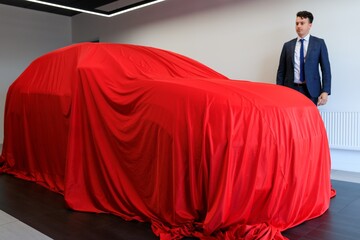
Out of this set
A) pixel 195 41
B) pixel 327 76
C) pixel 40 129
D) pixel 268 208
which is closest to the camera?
pixel 268 208

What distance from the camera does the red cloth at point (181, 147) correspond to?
5.95 ft

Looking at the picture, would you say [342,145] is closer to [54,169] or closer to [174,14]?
[54,169]

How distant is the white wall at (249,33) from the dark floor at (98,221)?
144cm

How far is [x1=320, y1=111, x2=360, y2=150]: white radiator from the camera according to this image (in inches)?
140

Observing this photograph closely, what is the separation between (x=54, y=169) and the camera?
288 cm

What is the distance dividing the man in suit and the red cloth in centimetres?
117

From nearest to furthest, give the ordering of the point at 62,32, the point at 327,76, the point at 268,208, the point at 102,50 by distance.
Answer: the point at 268,208, the point at 102,50, the point at 327,76, the point at 62,32

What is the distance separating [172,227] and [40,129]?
1.68m

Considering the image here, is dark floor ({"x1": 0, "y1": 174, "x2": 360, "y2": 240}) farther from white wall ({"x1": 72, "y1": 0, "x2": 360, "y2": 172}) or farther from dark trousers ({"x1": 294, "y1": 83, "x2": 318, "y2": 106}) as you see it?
white wall ({"x1": 72, "y1": 0, "x2": 360, "y2": 172})

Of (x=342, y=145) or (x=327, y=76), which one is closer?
(x=327, y=76)

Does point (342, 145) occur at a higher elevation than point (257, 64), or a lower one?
lower

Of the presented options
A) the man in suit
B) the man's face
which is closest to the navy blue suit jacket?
the man in suit

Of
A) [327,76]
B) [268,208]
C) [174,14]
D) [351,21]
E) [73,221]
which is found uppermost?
[174,14]

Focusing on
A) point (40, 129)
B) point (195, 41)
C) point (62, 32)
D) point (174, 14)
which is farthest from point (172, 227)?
point (62, 32)
